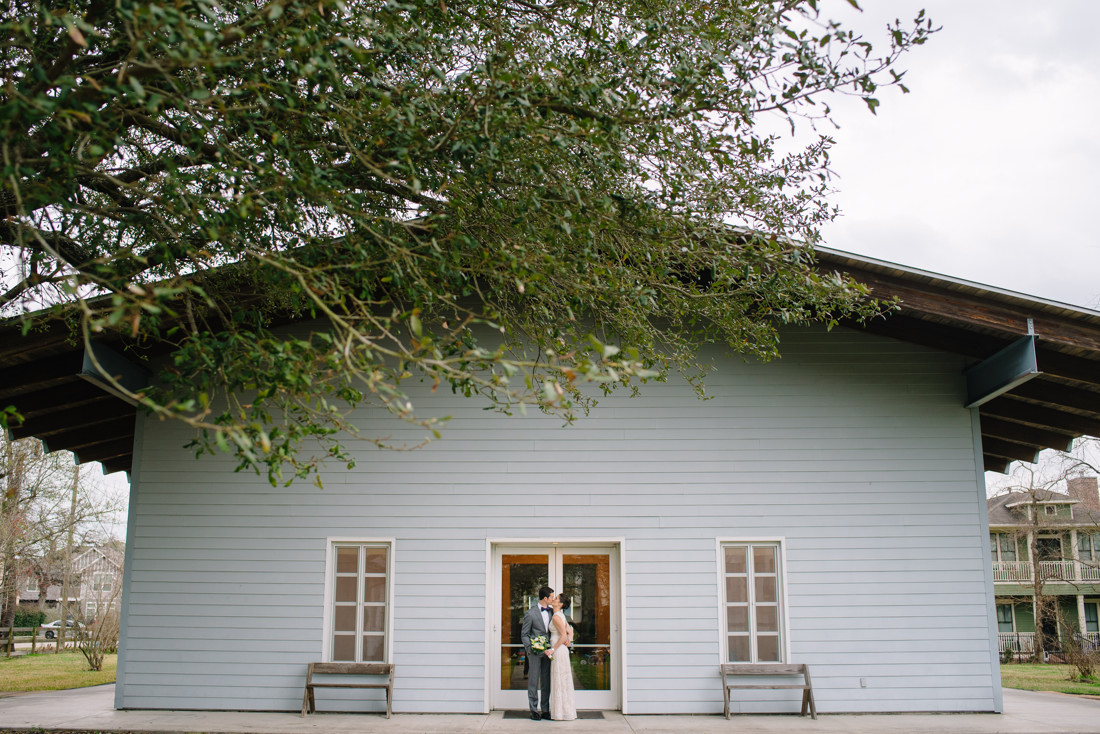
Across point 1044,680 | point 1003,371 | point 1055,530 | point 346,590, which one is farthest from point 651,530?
point 1055,530

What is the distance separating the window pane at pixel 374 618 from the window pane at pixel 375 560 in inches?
15.5

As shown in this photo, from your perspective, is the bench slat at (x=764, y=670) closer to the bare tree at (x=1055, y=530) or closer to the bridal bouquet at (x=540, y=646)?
the bridal bouquet at (x=540, y=646)

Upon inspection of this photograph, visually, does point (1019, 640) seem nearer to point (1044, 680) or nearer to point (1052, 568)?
point (1052, 568)

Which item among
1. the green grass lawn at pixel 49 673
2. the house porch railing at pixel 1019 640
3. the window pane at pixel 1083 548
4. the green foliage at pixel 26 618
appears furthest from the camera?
the green foliage at pixel 26 618

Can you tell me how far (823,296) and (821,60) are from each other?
2.33m

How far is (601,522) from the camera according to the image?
30.5 ft

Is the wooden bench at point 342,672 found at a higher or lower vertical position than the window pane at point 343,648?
lower

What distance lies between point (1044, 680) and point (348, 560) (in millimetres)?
13589

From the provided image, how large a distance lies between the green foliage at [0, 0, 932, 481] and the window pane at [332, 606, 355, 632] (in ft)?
12.2

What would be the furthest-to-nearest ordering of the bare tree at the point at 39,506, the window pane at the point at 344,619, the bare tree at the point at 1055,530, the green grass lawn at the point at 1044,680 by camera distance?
the bare tree at the point at 1055,530
the bare tree at the point at 39,506
the green grass lawn at the point at 1044,680
the window pane at the point at 344,619

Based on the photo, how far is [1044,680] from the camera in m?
15.9

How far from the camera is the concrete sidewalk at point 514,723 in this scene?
795 cm

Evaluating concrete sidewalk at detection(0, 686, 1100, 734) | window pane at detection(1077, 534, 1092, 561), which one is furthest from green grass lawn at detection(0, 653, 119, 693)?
window pane at detection(1077, 534, 1092, 561)

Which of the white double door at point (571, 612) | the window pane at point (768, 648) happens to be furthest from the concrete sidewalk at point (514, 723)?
the window pane at point (768, 648)
